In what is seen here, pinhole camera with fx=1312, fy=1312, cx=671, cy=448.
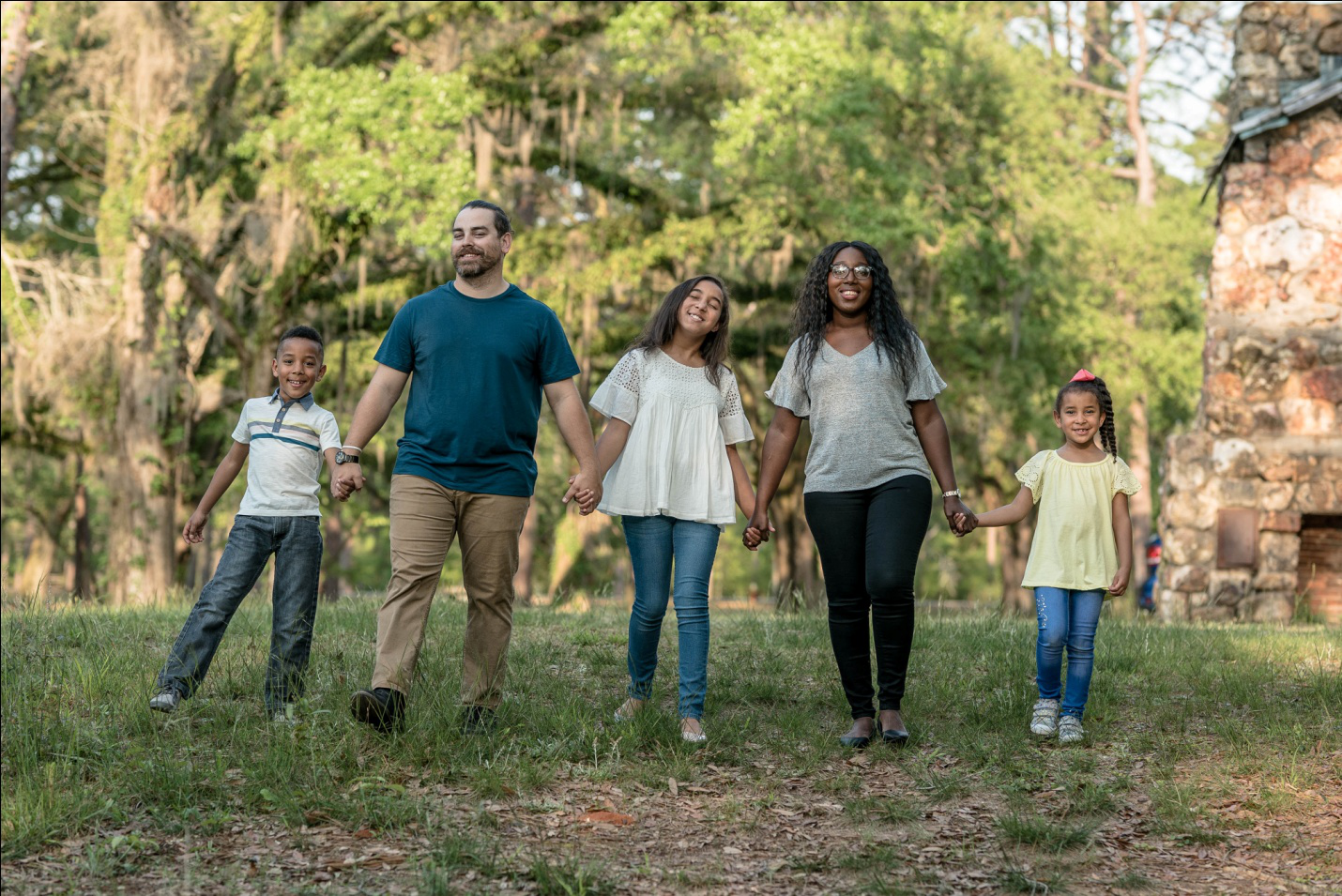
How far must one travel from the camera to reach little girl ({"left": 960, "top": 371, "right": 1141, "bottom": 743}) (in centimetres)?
570

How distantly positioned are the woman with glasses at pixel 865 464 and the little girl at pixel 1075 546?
44 centimetres

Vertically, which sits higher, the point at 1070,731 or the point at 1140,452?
the point at 1140,452

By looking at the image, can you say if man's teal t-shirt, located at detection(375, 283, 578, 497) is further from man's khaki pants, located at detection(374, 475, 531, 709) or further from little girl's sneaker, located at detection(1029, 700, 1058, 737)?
little girl's sneaker, located at detection(1029, 700, 1058, 737)

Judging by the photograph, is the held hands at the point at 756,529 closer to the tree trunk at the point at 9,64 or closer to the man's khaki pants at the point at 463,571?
the man's khaki pants at the point at 463,571

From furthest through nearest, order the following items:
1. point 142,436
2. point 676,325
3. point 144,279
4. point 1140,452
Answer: point 1140,452 < point 142,436 < point 144,279 < point 676,325

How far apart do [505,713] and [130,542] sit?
536 inches

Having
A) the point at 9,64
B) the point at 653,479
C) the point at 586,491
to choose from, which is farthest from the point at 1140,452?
the point at 586,491

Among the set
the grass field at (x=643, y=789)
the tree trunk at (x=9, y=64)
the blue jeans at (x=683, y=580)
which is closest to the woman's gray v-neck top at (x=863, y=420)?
the blue jeans at (x=683, y=580)

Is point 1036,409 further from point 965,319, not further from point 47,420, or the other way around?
point 47,420

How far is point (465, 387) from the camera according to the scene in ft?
17.0

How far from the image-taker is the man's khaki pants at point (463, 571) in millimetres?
5133

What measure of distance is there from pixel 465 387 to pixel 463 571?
74cm

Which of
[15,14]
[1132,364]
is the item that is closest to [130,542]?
[15,14]

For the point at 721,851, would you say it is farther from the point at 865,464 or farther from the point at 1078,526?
the point at 1078,526
